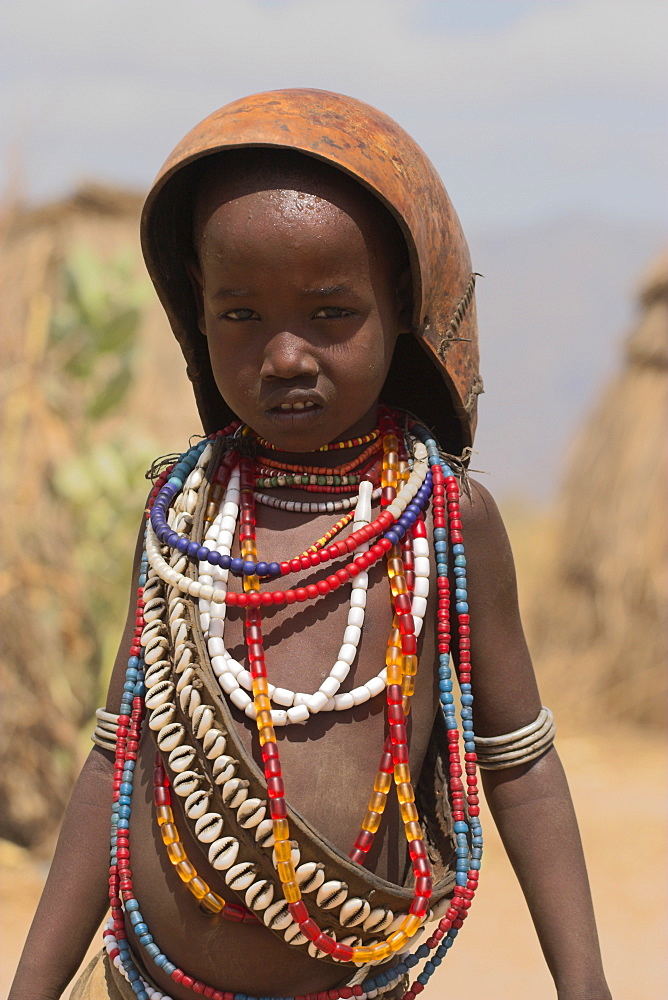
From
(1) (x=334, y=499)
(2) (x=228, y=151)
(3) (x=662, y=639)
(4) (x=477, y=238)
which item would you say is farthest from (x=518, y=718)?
(4) (x=477, y=238)

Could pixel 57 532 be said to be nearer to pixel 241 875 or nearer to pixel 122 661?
pixel 122 661

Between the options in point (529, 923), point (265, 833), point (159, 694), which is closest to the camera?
point (265, 833)

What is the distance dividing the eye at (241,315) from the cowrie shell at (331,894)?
0.87 metres

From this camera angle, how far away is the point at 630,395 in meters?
8.19

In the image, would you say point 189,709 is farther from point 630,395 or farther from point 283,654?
point 630,395

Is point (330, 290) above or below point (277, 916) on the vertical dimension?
above

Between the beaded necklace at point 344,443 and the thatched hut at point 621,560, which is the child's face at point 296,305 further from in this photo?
the thatched hut at point 621,560

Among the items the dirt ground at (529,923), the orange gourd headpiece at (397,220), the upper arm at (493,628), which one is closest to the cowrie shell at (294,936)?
the upper arm at (493,628)

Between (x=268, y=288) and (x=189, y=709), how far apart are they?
662 millimetres

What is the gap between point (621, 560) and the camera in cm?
787

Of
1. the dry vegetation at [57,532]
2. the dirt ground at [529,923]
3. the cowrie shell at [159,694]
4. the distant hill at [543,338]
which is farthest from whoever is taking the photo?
the distant hill at [543,338]

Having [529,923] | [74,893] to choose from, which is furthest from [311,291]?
[529,923]

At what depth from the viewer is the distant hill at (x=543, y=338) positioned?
40406mm

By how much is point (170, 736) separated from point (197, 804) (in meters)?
0.11
